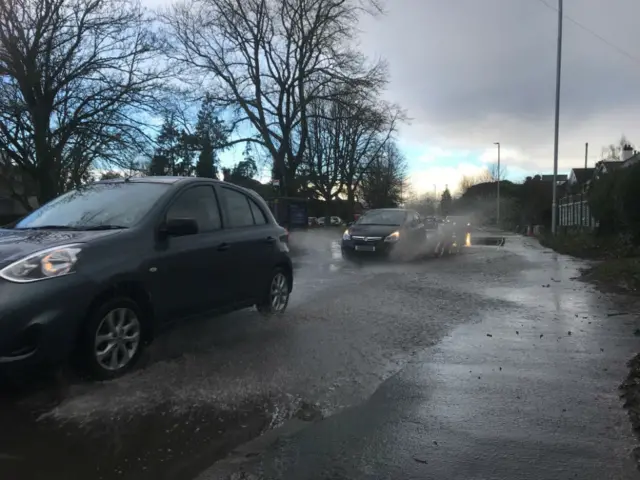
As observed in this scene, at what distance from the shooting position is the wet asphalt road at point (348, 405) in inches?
127

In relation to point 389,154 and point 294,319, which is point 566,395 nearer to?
point 294,319

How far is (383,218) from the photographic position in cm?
1658

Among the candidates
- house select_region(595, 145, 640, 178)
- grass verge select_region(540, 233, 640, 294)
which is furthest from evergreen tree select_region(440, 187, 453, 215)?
grass verge select_region(540, 233, 640, 294)

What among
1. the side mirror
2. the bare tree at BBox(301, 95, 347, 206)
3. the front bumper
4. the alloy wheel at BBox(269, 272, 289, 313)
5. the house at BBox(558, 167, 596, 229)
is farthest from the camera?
the bare tree at BBox(301, 95, 347, 206)

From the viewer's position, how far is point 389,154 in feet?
226

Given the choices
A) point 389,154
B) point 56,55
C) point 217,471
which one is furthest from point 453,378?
point 389,154

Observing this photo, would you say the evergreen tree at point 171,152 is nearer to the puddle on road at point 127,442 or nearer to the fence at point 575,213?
the fence at point 575,213

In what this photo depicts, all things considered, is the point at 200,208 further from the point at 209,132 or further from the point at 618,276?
the point at 209,132

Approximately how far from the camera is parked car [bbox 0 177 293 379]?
12.8ft

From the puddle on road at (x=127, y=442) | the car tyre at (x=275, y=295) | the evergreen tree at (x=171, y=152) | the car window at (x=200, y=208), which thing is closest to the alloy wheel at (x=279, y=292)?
the car tyre at (x=275, y=295)

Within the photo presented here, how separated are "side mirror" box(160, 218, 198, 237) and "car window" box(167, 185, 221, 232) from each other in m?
0.23

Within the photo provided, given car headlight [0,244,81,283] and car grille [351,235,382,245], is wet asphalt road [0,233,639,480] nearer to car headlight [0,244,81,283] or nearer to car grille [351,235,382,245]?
car headlight [0,244,81,283]

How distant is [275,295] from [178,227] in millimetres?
2235

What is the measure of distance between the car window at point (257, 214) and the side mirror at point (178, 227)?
1.67m
